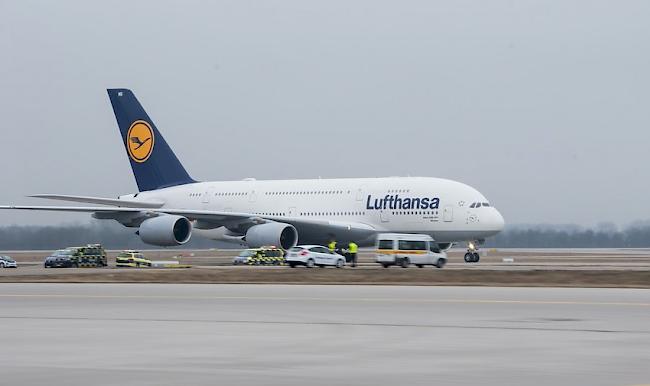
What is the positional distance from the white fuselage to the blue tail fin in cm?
183

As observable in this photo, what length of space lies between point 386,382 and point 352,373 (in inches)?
45.3

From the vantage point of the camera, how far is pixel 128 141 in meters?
89.6

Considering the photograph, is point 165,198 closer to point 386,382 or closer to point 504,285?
point 504,285

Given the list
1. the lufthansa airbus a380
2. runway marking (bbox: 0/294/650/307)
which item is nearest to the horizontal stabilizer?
the lufthansa airbus a380

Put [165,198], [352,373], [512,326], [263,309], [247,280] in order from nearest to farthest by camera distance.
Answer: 1. [352,373]
2. [512,326]
3. [263,309]
4. [247,280]
5. [165,198]

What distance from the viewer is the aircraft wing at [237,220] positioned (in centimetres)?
7638

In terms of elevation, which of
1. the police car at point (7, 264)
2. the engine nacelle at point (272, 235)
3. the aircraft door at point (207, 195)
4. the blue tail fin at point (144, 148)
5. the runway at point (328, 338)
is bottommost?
the runway at point (328, 338)

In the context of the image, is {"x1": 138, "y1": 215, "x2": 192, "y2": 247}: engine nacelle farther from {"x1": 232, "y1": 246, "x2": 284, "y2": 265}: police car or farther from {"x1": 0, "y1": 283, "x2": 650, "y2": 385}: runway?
{"x1": 0, "y1": 283, "x2": 650, "y2": 385}: runway

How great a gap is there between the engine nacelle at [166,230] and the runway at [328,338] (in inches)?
1427

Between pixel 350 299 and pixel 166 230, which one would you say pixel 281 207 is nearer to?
pixel 166 230

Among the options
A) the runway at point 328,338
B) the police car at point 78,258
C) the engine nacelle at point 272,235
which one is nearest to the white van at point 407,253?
the engine nacelle at point 272,235

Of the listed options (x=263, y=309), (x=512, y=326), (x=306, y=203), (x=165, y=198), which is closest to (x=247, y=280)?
(x=263, y=309)

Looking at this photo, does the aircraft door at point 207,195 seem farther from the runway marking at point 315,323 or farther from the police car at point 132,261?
the runway marking at point 315,323

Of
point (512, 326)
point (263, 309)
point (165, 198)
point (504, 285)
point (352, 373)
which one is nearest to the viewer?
point (352, 373)
